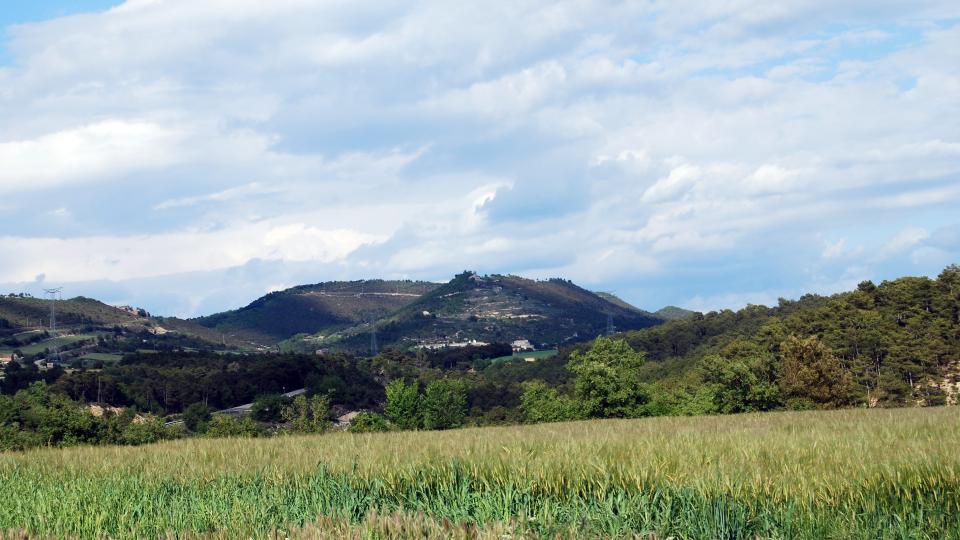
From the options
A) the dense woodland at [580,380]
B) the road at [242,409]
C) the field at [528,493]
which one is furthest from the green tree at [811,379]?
the road at [242,409]

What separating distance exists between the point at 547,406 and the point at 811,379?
894 inches

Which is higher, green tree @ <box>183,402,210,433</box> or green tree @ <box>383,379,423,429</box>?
green tree @ <box>383,379,423,429</box>

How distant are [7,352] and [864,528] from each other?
19415 centimetres

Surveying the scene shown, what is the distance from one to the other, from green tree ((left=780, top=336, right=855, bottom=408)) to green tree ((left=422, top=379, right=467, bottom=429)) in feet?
90.7

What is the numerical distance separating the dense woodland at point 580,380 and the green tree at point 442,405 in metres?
0.28

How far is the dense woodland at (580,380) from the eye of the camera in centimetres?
5525

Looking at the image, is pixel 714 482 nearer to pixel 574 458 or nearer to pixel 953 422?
pixel 574 458

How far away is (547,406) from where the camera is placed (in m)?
70.4

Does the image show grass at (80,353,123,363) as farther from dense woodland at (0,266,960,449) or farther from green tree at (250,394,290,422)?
green tree at (250,394,290,422)

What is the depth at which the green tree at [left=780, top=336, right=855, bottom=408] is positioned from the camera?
54.3 meters

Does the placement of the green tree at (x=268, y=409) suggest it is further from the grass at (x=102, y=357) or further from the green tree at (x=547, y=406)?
the grass at (x=102, y=357)

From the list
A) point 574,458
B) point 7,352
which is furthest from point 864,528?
point 7,352

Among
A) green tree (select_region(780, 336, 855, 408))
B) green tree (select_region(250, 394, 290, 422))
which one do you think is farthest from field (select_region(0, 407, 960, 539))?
green tree (select_region(250, 394, 290, 422))

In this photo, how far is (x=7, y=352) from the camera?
173375 mm
